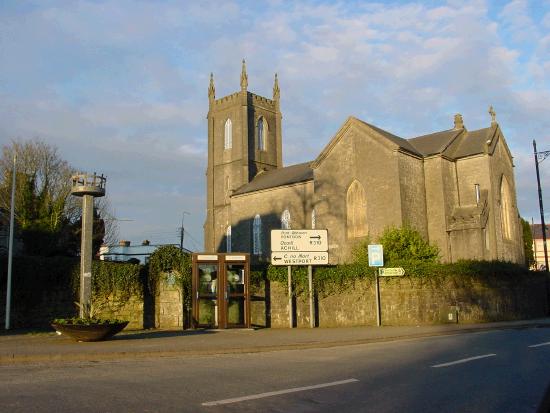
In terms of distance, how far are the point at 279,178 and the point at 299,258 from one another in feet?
107

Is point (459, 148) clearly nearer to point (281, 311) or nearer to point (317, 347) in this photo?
point (281, 311)

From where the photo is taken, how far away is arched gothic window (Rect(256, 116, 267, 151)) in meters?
65.7

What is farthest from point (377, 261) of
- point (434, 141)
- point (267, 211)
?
point (267, 211)

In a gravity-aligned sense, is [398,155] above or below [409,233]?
above

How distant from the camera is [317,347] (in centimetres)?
1602

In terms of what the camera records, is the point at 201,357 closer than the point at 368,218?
Yes

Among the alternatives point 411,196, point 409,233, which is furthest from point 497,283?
point 411,196

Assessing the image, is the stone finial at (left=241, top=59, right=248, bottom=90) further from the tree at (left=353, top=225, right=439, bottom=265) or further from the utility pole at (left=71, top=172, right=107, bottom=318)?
the utility pole at (left=71, top=172, right=107, bottom=318)

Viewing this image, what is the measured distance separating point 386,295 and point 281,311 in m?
4.83

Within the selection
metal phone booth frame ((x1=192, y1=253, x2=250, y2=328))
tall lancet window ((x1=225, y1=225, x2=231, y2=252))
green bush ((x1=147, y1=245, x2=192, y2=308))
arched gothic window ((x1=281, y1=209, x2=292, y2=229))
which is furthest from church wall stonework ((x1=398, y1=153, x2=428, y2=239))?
tall lancet window ((x1=225, y1=225, x2=231, y2=252))

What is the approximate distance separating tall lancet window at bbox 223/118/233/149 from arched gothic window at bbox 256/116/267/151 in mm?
3226

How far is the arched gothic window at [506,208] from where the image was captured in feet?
143

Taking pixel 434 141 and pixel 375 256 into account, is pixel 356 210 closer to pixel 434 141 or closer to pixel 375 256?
pixel 434 141

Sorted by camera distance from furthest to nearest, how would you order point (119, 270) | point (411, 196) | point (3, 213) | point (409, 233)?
1. point (411, 196)
2. point (3, 213)
3. point (409, 233)
4. point (119, 270)
